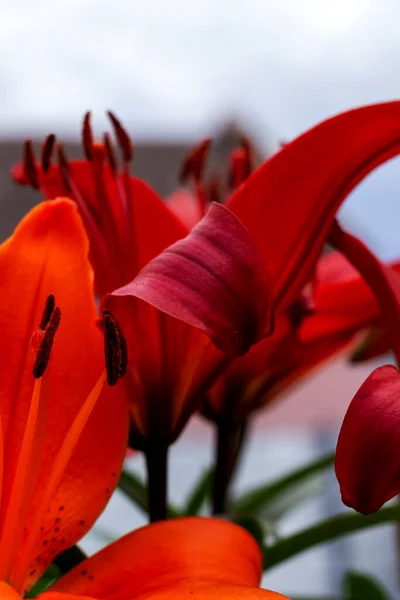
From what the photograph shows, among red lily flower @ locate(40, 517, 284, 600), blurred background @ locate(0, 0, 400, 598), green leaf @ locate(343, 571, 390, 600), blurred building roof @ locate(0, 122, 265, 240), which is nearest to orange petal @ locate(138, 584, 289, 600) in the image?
red lily flower @ locate(40, 517, 284, 600)

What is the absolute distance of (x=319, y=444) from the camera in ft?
4.88

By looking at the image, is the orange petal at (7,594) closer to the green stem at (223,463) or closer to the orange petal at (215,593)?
the orange petal at (215,593)

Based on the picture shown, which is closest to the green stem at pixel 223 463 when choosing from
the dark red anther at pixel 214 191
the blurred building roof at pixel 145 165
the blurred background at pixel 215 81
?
the dark red anther at pixel 214 191

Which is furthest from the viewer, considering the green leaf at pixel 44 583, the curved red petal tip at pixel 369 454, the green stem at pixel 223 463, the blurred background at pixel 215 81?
the blurred background at pixel 215 81

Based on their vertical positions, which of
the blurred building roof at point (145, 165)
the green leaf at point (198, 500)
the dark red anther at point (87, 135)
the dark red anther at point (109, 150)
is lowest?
the blurred building roof at point (145, 165)

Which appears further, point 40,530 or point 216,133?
point 216,133

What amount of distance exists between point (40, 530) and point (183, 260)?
0.12 meters

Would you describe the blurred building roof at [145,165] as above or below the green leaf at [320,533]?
below

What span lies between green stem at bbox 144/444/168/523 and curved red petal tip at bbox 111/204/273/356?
0.09m

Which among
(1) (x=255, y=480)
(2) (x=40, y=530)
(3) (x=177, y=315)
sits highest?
(3) (x=177, y=315)

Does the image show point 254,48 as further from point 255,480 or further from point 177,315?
point 177,315

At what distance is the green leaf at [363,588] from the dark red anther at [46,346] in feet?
1.17

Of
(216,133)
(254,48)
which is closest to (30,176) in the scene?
(216,133)

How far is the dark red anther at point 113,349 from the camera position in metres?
0.23
